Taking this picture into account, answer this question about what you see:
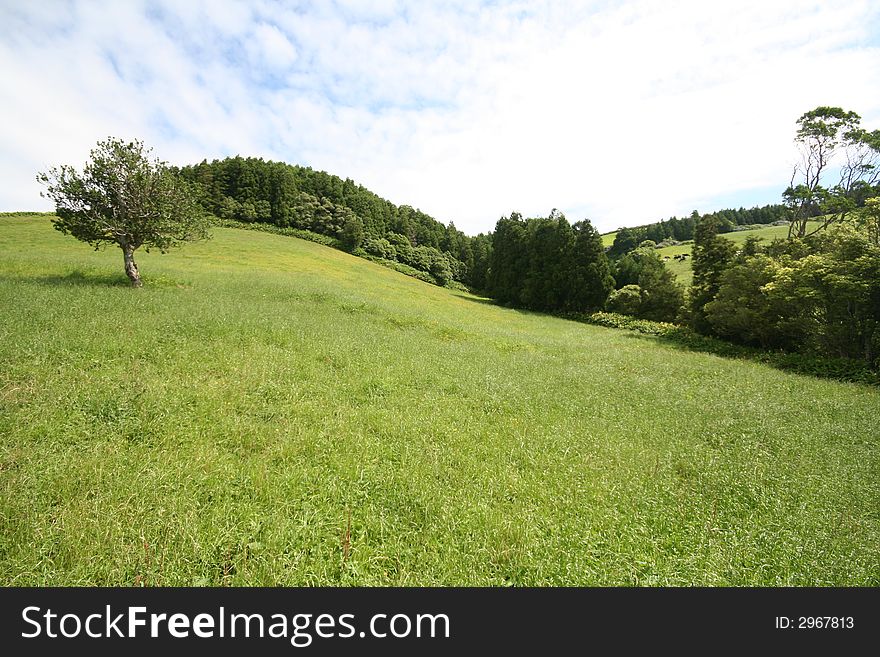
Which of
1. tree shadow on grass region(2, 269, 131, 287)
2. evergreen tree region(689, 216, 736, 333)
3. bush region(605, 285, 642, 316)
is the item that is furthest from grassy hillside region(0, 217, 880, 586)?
bush region(605, 285, 642, 316)

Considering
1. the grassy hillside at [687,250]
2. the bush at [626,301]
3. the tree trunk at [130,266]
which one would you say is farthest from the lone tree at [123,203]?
the grassy hillside at [687,250]

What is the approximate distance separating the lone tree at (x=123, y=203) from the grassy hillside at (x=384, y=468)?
20.2 feet

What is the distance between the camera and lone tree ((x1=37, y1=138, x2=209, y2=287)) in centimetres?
1794

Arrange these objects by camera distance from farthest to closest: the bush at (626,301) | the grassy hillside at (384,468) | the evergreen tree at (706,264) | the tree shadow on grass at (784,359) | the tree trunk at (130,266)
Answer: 1. the bush at (626,301)
2. the evergreen tree at (706,264)
3. the tree trunk at (130,266)
4. the tree shadow on grass at (784,359)
5. the grassy hillside at (384,468)

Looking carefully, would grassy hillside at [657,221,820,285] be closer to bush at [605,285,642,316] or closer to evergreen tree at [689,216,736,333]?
bush at [605,285,642,316]

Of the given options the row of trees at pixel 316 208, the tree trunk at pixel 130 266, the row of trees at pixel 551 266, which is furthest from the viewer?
the row of trees at pixel 316 208

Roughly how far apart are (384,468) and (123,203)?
2216cm

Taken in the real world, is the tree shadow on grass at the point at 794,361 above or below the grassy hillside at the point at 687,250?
below

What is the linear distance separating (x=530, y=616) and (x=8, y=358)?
1305 centimetres

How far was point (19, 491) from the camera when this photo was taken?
487 centimetres

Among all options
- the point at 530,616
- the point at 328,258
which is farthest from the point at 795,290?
A: the point at 328,258

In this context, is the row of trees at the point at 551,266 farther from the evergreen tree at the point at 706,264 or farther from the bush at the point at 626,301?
the evergreen tree at the point at 706,264

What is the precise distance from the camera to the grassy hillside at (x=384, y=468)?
4.51 metres

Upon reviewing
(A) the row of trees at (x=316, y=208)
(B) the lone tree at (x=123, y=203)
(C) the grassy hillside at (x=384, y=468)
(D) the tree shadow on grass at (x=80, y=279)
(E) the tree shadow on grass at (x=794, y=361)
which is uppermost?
(A) the row of trees at (x=316, y=208)
